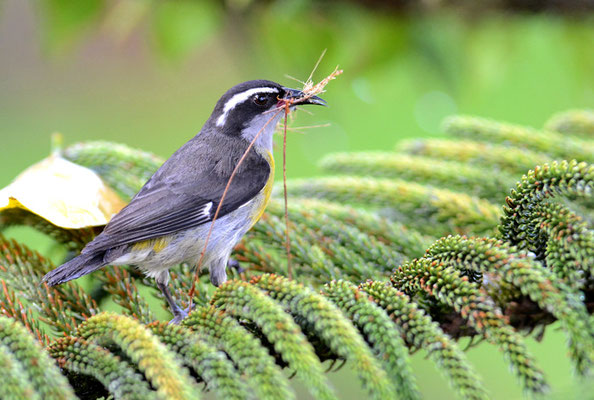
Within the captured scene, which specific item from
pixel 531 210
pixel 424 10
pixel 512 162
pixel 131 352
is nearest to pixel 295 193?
pixel 512 162

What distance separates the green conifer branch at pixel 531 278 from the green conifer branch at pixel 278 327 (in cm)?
47

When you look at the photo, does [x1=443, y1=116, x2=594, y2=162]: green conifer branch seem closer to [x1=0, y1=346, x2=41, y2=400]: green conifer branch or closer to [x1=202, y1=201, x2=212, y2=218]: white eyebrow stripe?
[x1=202, y1=201, x2=212, y2=218]: white eyebrow stripe

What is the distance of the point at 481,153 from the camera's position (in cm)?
318

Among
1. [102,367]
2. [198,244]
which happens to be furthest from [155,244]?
[102,367]

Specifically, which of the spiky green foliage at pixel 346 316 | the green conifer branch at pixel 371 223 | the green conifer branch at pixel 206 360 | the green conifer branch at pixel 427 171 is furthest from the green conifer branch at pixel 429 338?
the green conifer branch at pixel 427 171

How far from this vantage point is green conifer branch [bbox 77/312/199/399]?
148cm

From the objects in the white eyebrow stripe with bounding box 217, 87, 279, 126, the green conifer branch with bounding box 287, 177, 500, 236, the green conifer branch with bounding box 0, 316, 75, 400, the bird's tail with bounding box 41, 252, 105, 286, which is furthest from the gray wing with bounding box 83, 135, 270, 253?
the green conifer branch with bounding box 0, 316, 75, 400

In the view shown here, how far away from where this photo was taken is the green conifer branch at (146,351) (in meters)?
1.48

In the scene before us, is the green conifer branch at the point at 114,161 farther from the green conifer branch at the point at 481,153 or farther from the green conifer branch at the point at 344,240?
the green conifer branch at the point at 481,153

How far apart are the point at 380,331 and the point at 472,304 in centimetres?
23

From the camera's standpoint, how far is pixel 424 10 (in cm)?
368

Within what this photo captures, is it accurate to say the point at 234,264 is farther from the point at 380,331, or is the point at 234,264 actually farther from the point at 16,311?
the point at 380,331

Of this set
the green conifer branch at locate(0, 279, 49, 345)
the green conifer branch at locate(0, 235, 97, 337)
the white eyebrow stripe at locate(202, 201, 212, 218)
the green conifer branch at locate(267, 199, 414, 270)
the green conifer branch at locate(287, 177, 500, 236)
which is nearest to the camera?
the green conifer branch at locate(0, 279, 49, 345)

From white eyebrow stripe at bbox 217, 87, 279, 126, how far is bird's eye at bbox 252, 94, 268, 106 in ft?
0.08
